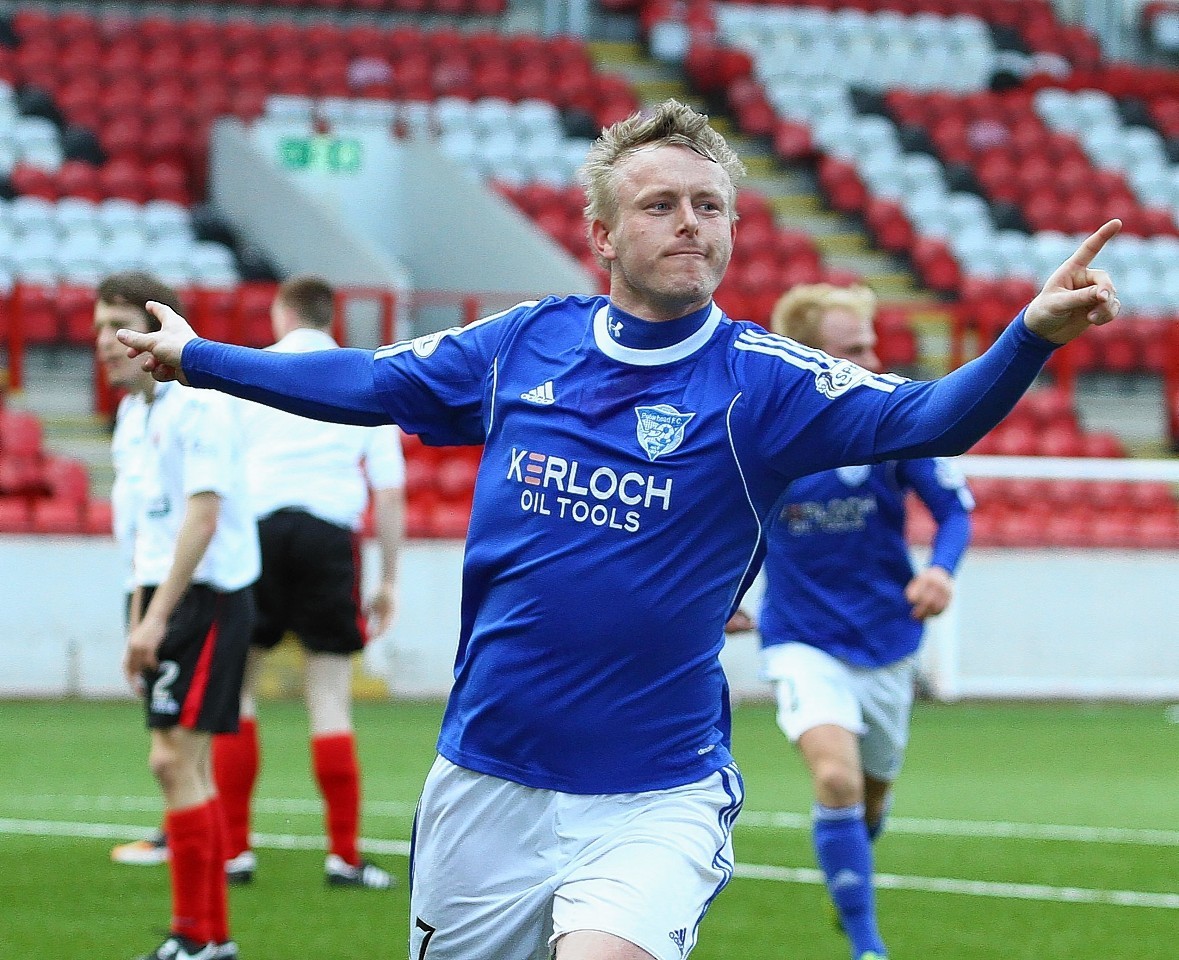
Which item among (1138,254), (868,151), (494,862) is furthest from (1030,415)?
(494,862)

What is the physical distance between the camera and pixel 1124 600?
1432 centimetres

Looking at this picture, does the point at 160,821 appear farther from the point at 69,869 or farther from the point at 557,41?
the point at 557,41

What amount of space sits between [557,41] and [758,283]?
6.29m

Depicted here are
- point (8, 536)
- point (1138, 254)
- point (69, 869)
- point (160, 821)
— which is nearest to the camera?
point (69, 869)

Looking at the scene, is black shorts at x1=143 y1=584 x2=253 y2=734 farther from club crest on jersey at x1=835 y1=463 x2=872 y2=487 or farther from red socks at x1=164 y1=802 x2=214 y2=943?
club crest on jersey at x1=835 y1=463 x2=872 y2=487

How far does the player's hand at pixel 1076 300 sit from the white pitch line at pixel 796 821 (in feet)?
19.3

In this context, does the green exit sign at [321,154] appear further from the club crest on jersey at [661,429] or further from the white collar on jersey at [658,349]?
the club crest on jersey at [661,429]

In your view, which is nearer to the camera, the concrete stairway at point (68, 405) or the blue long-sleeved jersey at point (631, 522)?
the blue long-sleeved jersey at point (631, 522)

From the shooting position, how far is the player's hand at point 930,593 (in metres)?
5.79

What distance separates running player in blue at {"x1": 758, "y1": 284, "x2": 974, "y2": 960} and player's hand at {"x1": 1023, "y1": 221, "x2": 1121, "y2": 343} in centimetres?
294

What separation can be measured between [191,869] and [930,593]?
A: 2.34 m

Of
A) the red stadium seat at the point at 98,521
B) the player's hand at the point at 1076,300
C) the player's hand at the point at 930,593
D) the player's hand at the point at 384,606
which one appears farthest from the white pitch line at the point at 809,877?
the red stadium seat at the point at 98,521

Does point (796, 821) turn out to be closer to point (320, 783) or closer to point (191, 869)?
point (320, 783)

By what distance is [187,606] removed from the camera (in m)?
5.78
